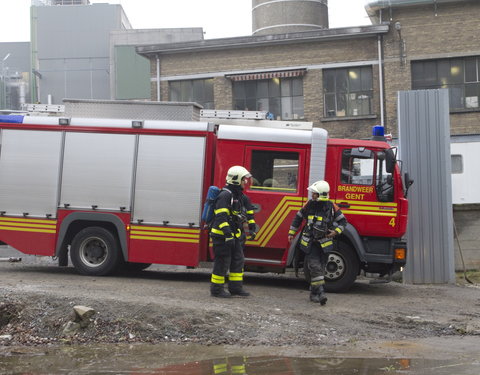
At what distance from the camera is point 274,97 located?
27.8 m

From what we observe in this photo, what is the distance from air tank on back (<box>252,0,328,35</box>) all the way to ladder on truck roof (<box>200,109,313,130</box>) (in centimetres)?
2182

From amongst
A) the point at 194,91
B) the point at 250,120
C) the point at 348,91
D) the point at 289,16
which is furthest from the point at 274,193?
the point at 289,16

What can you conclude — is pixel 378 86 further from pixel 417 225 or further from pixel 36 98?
pixel 36 98

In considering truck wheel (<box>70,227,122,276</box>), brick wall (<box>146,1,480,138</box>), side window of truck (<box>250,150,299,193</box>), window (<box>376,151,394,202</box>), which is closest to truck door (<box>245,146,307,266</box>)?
side window of truck (<box>250,150,299,193</box>)

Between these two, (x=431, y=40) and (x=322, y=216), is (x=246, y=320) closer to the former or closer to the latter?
(x=322, y=216)

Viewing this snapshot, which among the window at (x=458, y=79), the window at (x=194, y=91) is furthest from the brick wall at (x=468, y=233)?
the window at (x=194, y=91)

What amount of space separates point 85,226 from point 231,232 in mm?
3235

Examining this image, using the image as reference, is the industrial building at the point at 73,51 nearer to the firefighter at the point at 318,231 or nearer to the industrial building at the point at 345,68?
the industrial building at the point at 345,68

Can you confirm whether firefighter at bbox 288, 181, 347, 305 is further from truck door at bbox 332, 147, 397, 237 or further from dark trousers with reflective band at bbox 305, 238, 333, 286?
truck door at bbox 332, 147, 397, 237

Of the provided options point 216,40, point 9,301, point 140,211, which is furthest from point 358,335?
point 216,40

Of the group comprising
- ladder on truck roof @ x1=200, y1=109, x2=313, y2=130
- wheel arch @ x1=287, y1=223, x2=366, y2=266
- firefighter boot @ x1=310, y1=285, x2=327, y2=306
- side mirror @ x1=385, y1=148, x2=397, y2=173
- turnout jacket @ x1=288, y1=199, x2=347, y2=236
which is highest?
ladder on truck roof @ x1=200, y1=109, x2=313, y2=130

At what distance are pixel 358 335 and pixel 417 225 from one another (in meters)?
5.21

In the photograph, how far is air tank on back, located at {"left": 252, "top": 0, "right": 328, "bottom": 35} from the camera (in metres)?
32.0

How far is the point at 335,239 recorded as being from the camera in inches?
398
